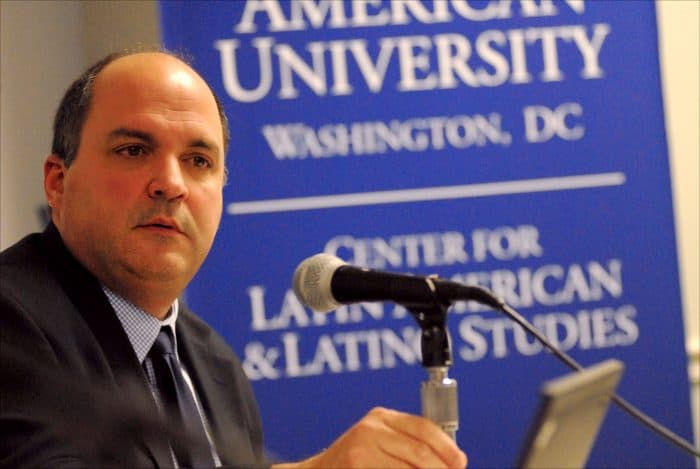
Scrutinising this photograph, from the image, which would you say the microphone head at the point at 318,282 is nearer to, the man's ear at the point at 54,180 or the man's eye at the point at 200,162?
the man's eye at the point at 200,162

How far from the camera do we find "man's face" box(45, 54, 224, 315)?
1.74m

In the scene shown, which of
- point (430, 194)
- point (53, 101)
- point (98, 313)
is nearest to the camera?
point (98, 313)

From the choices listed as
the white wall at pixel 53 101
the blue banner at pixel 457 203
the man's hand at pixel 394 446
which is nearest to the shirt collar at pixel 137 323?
the man's hand at pixel 394 446

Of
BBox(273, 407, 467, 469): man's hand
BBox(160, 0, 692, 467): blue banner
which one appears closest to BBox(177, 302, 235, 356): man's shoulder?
BBox(160, 0, 692, 467): blue banner

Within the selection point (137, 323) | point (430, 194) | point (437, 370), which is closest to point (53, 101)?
point (430, 194)

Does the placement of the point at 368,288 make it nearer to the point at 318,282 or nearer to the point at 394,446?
the point at 318,282

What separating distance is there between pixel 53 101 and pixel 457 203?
1.44 metres

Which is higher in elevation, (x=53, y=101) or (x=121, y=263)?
(x=53, y=101)

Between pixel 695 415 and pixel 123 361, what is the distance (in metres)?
2.02

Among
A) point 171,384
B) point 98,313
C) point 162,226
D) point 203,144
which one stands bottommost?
point 171,384

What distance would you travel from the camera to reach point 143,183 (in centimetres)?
172

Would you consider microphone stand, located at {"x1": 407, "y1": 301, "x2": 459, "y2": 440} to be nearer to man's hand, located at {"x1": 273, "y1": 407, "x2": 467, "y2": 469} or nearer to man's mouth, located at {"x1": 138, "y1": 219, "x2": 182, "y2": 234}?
man's hand, located at {"x1": 273, "y1": 407, "x2": 467, "y2": 469}

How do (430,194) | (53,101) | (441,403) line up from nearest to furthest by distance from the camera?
(441,403) → (430,194) → (53,101)

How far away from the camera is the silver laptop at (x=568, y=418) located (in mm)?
1022
